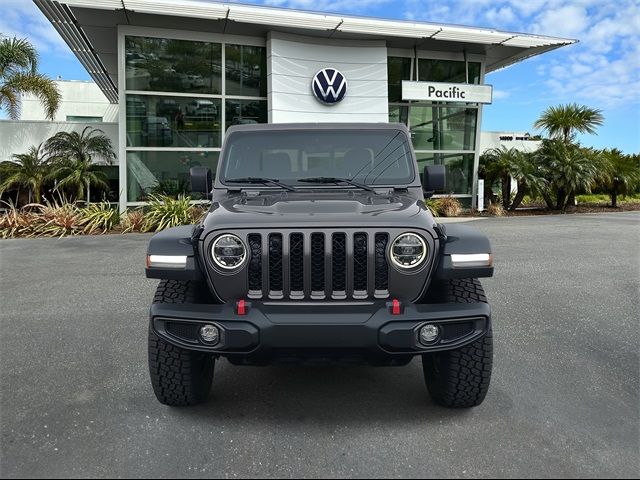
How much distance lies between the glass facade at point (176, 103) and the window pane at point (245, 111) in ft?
0.10

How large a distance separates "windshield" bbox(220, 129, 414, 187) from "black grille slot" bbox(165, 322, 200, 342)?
4.86 feet

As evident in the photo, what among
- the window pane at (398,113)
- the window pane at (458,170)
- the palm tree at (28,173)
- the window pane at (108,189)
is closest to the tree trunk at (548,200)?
the window pane at (458,170)

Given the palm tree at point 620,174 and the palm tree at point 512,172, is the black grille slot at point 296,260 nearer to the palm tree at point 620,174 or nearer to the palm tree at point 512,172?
the palm tree at point 512,172

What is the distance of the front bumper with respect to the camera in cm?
263

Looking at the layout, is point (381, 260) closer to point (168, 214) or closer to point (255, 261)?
point (255, 261)

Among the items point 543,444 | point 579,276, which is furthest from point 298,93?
point 543,444

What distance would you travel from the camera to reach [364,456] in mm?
2625

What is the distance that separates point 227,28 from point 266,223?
42.0 ft

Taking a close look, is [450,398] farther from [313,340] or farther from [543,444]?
[313,340]

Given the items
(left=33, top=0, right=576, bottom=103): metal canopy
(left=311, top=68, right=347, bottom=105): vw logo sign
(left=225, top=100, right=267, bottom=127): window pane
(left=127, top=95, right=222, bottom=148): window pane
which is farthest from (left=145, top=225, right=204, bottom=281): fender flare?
(left=311, top=68, right=347, bottom=105): vw logo sign

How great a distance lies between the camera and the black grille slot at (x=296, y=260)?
2770mm

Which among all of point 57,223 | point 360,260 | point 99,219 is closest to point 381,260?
point 360,260

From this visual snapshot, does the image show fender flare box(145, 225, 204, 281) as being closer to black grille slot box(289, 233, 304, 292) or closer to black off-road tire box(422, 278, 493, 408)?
black grille slot box(289, 233, 304, 292)

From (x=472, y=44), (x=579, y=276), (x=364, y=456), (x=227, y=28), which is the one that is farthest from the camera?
(x=472, y=44)
